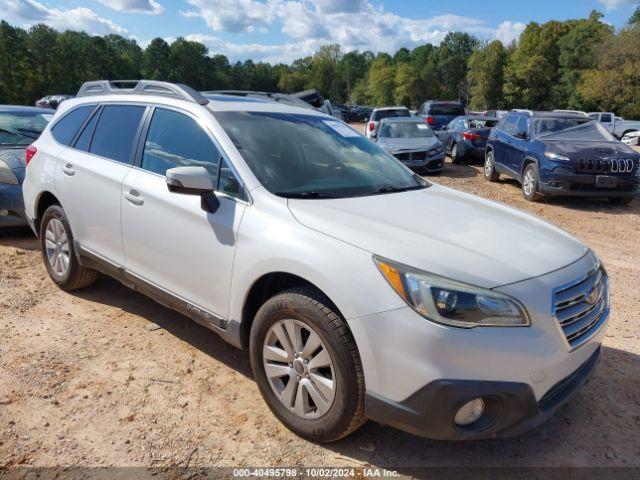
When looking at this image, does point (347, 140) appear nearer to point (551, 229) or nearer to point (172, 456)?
point (551, 229)

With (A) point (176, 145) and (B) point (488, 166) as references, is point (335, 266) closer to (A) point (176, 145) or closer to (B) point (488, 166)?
(A) point (176, 145)

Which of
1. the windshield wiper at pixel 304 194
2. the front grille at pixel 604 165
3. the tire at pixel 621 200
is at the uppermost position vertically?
the windshield wiper at pixel 304 194

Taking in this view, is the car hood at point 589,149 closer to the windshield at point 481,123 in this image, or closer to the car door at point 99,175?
the windshield at point 481,123

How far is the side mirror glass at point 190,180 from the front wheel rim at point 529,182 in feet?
27.9

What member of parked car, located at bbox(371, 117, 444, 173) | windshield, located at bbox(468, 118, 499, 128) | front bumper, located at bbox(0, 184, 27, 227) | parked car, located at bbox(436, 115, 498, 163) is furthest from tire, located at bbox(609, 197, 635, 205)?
front bumper, located at bbox(0, 184, 27, 227)

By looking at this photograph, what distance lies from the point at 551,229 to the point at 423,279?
50.9 inches

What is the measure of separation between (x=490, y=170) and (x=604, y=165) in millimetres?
3390

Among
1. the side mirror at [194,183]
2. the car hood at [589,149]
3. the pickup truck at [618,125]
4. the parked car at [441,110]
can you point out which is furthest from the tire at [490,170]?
the pickup truck at [618,125]

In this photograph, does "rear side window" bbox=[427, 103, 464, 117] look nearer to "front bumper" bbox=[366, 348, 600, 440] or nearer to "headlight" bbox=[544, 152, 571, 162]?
"headlight" bbox=[544, 152, 571, 162]

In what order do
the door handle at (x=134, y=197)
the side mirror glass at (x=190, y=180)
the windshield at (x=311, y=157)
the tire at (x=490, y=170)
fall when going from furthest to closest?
the tire at (x=490, y=170) → the door handle at (x=134, y=197) → the windshield at (x=311, y=157) → the side mirror glass at (x=190, y=180)

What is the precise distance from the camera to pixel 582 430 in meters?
2.93

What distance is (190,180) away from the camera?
2.90 metres

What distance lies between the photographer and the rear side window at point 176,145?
3285mm

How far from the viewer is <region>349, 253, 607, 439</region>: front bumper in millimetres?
2197
